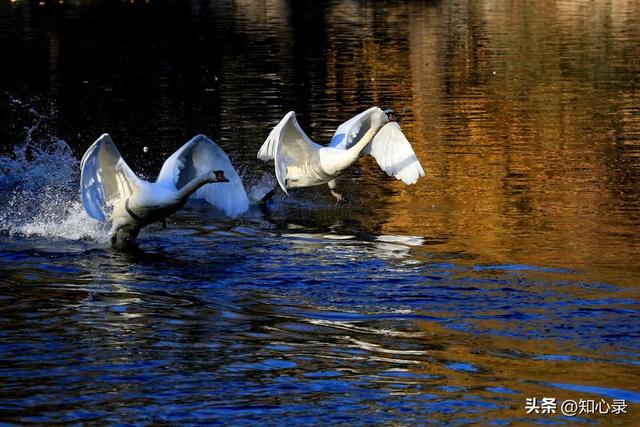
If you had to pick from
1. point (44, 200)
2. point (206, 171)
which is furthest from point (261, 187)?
point (206, 171)

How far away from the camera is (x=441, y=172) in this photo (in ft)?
59.6

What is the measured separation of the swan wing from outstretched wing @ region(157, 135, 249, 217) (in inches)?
106

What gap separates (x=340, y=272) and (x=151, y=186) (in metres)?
2.33

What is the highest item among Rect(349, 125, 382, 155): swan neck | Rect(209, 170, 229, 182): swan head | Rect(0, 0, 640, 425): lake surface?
Rect(349, 125, 382, 155): swan neck

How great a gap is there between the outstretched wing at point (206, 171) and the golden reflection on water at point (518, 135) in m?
1.88

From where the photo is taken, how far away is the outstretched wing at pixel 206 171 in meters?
13.4

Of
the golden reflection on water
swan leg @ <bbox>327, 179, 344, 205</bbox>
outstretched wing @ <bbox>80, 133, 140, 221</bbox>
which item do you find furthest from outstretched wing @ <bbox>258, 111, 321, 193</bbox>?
outstretched wing @ <bbox>80, 133, 140, 221</bbox>

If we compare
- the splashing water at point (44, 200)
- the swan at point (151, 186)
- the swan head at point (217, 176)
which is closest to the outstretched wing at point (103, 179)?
the swan at point (151, 186)

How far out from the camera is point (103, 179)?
1321 cm

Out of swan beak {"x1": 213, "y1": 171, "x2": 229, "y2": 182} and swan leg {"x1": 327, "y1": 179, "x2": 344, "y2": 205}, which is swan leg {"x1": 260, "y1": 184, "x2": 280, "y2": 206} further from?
swan beak {"x1": 213, "y1": 171, "x2": 229, "y2": 182}

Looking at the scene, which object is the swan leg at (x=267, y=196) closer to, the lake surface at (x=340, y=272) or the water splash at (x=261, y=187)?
the water splash at (x=261, y=187)

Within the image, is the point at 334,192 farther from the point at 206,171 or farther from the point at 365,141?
the point at 206,171

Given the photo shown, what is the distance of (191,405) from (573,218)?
755cm

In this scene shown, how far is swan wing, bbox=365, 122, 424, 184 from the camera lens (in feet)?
52.2
